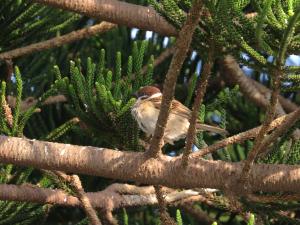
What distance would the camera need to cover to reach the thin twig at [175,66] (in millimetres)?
2330

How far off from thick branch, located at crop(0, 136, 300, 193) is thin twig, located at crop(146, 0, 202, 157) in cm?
8

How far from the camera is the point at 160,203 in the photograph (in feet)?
11.0

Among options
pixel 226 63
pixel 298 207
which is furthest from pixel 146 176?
pixel 226 63

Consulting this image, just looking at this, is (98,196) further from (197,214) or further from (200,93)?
(200,93)

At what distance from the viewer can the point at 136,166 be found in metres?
3.02

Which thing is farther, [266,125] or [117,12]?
[117,12]

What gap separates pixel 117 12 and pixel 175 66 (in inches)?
58.6

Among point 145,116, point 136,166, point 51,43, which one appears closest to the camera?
point 136,166

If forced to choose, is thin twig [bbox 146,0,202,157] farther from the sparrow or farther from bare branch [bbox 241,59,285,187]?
the sparrow

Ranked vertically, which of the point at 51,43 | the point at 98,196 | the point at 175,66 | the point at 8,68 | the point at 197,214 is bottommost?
the point at 197,214

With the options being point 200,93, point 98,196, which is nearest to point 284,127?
→ point 200,93

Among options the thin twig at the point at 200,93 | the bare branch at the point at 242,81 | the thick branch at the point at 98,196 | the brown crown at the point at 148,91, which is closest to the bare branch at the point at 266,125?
the thin twig at the point at 200,93

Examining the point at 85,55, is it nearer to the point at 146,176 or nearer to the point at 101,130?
the point at 101,130

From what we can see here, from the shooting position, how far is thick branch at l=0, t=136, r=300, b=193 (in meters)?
2.96
